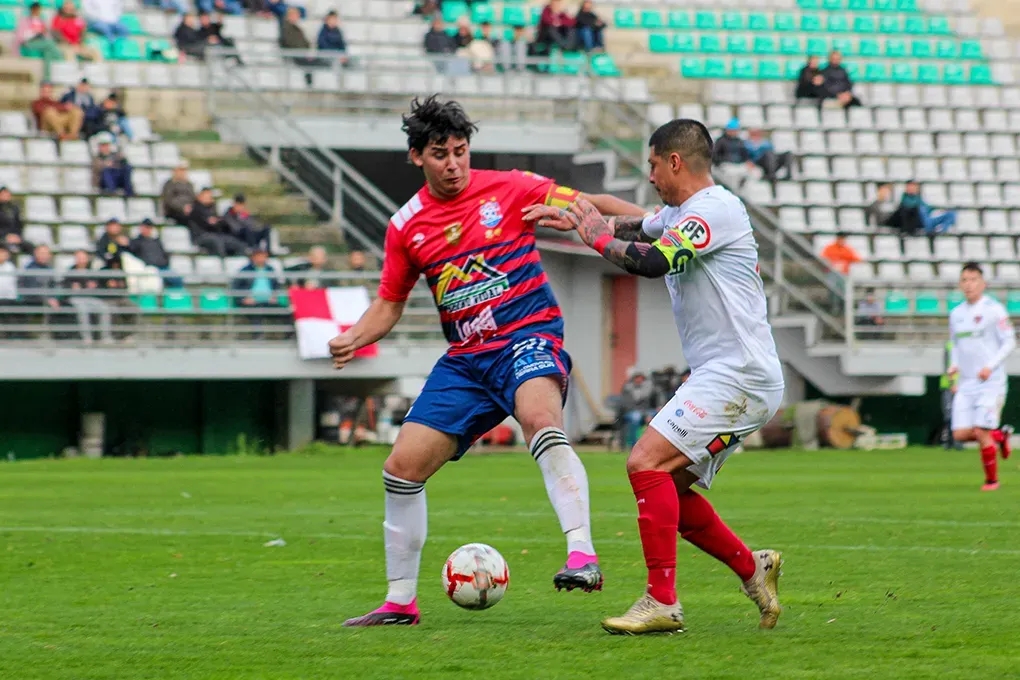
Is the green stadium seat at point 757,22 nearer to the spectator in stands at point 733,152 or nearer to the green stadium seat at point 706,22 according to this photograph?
the green stadium seat at point 706,22

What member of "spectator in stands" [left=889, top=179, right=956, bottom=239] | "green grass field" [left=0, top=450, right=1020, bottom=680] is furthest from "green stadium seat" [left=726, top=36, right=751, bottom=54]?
"green grass field" [left=0, top=450, right=1020, bottom=680]

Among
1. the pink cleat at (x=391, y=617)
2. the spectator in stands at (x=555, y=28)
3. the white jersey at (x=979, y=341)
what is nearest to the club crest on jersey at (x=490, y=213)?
the pink cleat at (x=391, y=617)

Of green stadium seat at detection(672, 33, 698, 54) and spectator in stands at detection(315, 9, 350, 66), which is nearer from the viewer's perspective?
spectator in stands at detection(315, 9, 350, 66)

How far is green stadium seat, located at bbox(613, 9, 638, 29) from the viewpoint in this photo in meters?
32.3

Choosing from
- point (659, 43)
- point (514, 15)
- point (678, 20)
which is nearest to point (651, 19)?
point (678, 20)

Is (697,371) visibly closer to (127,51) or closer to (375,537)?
(375,537)

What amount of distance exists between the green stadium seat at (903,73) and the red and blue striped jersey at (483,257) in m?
26.2

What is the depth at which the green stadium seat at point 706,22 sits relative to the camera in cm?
3272

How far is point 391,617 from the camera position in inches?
278

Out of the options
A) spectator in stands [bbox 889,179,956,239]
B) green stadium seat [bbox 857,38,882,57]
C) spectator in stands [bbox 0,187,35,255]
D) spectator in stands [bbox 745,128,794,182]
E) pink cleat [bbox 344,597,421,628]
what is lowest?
pink cleat [bbox 344,597,421,628]

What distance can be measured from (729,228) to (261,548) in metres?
5.08

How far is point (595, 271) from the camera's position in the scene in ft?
92.5

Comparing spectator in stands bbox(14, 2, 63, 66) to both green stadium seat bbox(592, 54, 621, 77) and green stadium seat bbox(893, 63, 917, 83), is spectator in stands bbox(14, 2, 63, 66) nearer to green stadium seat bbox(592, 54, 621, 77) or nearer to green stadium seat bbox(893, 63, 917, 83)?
green stadium seat bbox(592, 54, 621, 77)

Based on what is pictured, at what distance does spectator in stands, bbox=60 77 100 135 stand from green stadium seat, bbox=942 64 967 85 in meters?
16.3
